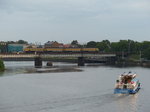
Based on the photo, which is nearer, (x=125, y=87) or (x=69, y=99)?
(x=69, y=99)

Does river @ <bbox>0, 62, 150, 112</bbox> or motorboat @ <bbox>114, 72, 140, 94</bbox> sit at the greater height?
motorboat @ <bbox>114, 72, 140, 94</bbox>

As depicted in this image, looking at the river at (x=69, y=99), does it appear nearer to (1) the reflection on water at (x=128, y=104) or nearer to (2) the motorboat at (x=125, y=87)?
(1) the reflection on water at (x=128, y=104)

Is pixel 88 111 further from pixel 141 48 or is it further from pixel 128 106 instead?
pixel 141 48

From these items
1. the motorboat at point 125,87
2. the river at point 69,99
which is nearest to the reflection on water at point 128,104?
the river at point 69,99

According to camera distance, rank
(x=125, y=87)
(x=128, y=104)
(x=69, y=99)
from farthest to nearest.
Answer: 1. (x=125, y=87)
2. (x=69, y=99)
3. (x=128, y=104)

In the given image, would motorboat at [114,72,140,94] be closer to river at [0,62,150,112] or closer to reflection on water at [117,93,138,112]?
river at [0,62,150,112]

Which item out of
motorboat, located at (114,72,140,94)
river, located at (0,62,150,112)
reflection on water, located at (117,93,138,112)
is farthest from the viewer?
motorboat, located at (114,72,140,94)

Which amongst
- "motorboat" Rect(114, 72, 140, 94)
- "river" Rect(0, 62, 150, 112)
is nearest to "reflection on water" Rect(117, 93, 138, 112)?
"river" Rect(0, 62, 150, 112)

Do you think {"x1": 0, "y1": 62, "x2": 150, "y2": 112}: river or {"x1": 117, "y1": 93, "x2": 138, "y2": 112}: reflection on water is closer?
{"x1": 0, "y1": 62, "x2": 150, "y2": 112}: river

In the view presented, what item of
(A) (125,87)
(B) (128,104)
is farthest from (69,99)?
(A) (125,87)

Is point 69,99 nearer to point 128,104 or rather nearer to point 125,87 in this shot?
point 128,104

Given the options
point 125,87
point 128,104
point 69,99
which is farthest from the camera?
Answer: point 125,87

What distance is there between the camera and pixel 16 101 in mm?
50781

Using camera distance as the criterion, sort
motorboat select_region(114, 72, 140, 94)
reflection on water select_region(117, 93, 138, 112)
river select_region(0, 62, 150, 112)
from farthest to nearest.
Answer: motorboat select_region(114, 72, 140, 94), reflection on water select_region(117, 93, 138, 112), river select_region(0, 62, 150, 112)
